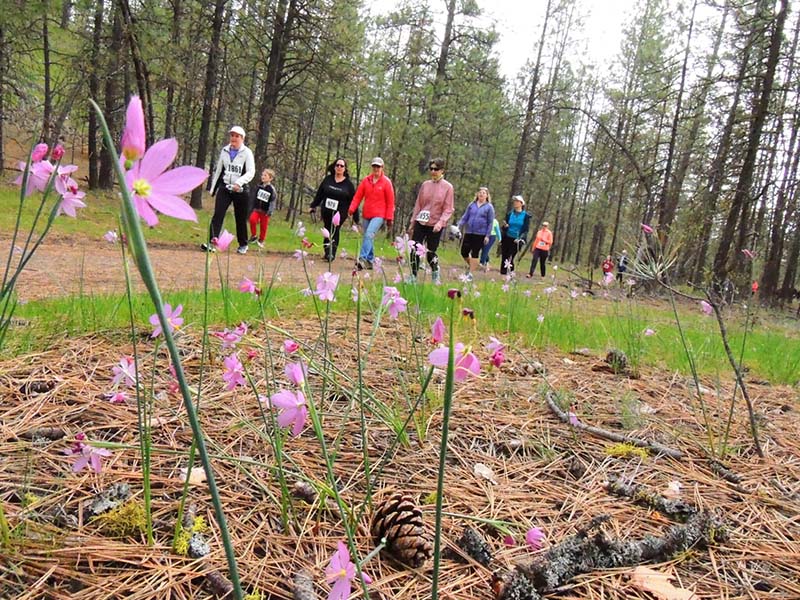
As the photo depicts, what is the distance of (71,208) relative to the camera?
3.13 ft

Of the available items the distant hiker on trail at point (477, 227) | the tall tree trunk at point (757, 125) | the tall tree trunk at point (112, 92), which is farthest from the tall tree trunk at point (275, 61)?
the tall tree trunk at point (757, 125)

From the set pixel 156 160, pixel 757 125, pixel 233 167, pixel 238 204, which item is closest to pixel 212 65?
pixel 238 204

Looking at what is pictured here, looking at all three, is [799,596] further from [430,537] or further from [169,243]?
[169,243]

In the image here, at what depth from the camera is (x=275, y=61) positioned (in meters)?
12.8

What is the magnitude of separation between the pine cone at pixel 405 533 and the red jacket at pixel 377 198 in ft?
21.4

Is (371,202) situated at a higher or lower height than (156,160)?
higher

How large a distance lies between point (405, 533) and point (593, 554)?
45 centimetres

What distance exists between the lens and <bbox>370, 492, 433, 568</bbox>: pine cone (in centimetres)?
112

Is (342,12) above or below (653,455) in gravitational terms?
above

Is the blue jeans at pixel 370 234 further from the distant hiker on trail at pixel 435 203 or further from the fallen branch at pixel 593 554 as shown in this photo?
the fallen branch at pixel 593 554

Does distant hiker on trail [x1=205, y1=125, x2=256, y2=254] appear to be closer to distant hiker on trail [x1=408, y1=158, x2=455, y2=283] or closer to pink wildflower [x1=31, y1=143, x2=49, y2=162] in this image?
distant hiker on trail [x1=408, y1=158, x2=455, y2=283]

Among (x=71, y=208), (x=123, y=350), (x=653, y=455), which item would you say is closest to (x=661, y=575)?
(x=653, y=455)

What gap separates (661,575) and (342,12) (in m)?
14.3

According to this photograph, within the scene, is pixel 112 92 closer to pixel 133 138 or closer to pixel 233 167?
pixel 233 167
